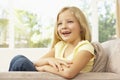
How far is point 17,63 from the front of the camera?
1296 millimetres

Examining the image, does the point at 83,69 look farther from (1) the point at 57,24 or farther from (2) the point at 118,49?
(1) the point at 57,24

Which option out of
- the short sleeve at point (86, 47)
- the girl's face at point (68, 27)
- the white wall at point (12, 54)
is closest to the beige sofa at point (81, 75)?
the short sleeve at point (86, 47)

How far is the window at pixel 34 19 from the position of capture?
4.54 metres

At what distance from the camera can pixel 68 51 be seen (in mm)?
1622

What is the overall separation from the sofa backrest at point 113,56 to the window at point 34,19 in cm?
308

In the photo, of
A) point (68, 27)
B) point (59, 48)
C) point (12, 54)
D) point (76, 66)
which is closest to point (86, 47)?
point (76, 66)

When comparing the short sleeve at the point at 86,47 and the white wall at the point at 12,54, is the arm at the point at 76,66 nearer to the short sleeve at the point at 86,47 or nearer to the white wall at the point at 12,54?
the short sleeve at the point at 86,47

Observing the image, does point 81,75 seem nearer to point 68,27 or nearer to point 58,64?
point 58,64

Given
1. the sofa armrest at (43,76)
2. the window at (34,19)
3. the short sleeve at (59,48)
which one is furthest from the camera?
the window at (34,19)

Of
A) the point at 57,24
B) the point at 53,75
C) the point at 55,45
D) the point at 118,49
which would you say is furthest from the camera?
the point at 55,45

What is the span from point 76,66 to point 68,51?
0.34 metres

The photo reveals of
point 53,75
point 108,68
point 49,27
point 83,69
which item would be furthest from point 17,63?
point 49,27

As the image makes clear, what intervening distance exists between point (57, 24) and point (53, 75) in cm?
49

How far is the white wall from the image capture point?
14.2 ft
